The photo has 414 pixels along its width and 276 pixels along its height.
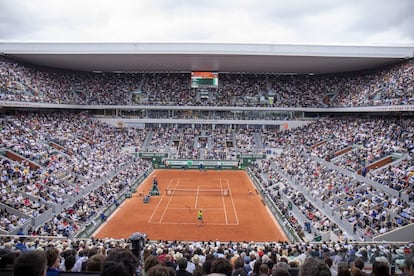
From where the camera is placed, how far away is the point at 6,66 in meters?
38.9

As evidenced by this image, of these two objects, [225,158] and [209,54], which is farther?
[225,158]

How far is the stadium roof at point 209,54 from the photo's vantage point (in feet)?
131

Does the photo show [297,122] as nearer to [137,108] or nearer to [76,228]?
[137,108]

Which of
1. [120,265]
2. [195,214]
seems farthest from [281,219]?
[120,265]

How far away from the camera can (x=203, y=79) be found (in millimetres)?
51531

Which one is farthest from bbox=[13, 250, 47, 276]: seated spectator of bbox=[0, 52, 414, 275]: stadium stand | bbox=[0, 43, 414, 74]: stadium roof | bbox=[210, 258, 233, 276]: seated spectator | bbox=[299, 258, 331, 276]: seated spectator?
bbox=[0, 43, 414, 74]: stadium roof

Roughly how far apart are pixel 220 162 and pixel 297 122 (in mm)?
15796

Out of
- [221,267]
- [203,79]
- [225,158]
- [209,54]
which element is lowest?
[225,158]

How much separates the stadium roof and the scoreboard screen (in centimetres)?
428

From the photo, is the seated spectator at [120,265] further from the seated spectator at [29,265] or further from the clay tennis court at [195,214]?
the clay tennis court at [195,214]

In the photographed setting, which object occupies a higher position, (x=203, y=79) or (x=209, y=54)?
(x=209, y=54)

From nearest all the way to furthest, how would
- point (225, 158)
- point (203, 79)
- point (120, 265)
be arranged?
point (120, 265), point (225, 158), point (203, 79)

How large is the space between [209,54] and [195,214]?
2319 cm

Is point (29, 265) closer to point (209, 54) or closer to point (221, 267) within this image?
point (221, 267)
